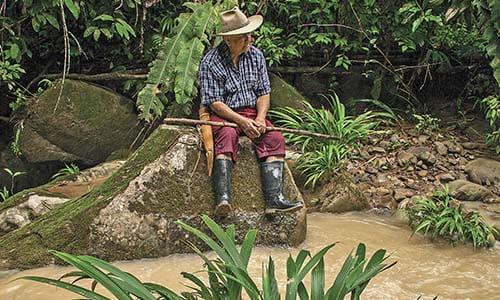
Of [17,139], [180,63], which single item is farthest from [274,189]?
[17,139]

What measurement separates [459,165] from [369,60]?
1.77 meters

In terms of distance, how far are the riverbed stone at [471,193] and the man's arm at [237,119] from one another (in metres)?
2.23

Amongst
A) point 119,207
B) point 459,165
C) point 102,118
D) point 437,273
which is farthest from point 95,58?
point 437,273

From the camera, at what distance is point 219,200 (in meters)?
4.15

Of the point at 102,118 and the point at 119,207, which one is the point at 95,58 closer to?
the point at 102,118

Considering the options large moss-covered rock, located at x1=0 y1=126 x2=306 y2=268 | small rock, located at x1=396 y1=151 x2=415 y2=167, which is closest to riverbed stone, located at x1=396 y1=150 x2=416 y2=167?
small rock, located at x1=396 y1=151 x2=415 y2=167

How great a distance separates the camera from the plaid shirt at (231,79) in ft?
14.0

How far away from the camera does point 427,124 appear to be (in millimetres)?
6609

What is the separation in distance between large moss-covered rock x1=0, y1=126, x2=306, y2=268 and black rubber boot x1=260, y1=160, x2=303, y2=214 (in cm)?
9

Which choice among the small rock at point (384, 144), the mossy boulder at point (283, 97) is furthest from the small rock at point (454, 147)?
the mossy boulder at point (283, 97)

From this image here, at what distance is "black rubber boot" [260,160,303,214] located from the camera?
4238 mm

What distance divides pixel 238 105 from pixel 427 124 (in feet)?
10.2

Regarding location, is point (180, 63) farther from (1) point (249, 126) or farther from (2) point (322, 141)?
(2) point (322, 141)

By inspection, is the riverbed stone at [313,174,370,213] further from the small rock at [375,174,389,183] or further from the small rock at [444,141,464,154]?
the small rock at [444,141,464,154]
